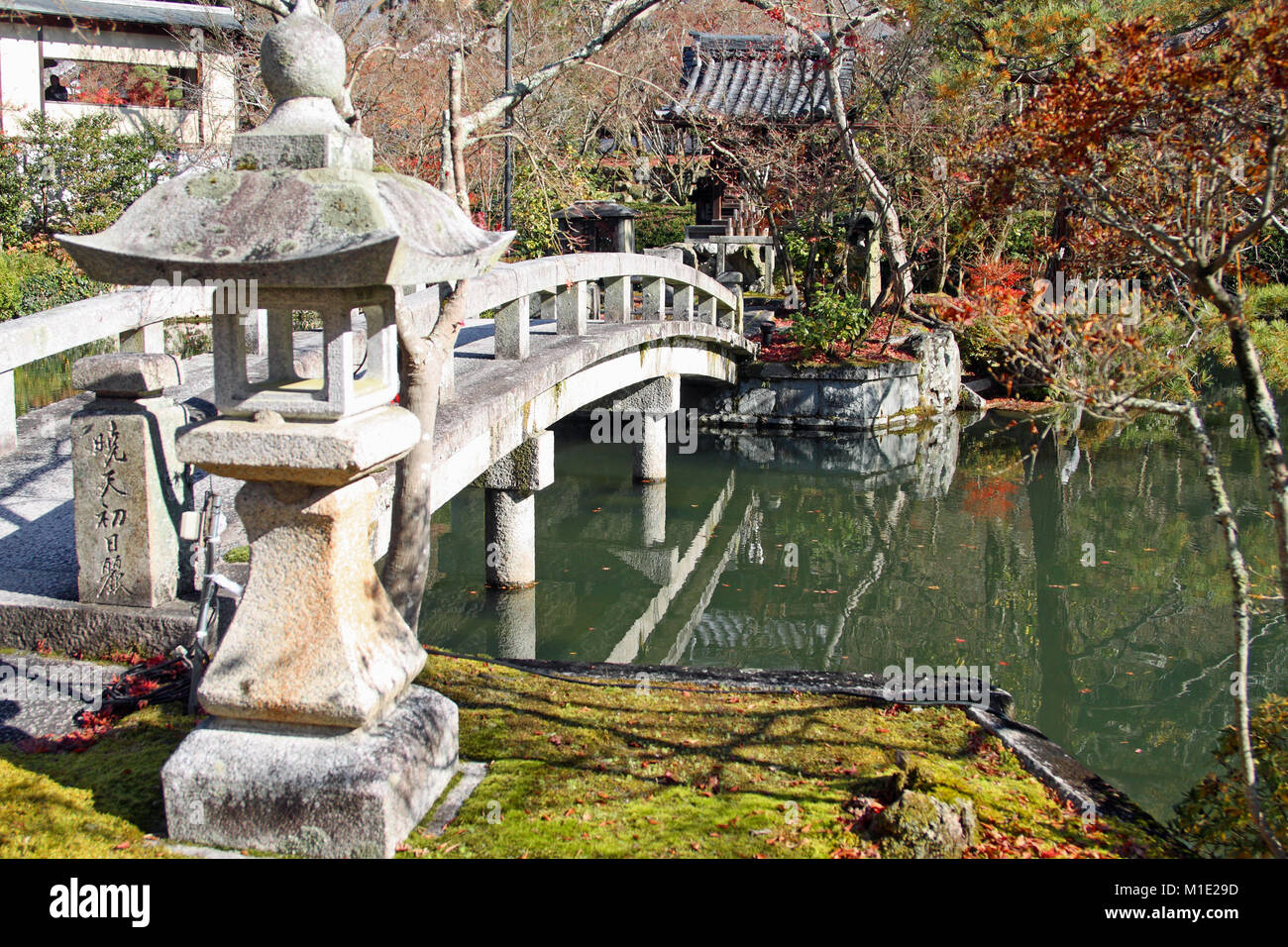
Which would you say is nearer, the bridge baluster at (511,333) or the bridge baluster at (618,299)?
the bridge baluster at (511,333)

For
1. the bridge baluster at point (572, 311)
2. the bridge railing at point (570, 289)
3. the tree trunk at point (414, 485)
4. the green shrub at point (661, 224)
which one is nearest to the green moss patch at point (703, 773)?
the tree trunk at point (414, 485)

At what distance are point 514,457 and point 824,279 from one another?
13222 millimetres

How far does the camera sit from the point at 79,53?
20.3 m

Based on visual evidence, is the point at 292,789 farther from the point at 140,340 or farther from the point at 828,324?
the point at 828,324

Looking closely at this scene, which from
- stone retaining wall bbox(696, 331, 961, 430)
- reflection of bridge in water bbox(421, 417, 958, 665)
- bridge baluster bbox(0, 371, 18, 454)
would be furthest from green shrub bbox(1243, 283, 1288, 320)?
stone retaining wall bbox(696, 331, 961, 430)

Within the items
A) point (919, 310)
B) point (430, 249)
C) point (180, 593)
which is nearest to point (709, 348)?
point (919, 310)

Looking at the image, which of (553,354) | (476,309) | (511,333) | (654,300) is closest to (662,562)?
(654,300)

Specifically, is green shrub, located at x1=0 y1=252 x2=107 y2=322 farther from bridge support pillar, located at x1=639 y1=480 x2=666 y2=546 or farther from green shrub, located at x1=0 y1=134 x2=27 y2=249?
bridge support pillar, located at x1=639 y1=480 x2=666 y2=546

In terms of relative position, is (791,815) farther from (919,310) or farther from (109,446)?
(919,310)

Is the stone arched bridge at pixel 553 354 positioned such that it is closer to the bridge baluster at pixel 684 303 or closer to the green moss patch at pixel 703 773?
the bridge baluster at pixel 684 303

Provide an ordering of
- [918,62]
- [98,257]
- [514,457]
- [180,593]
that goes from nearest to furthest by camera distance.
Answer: [98,257], [180,593], [514,457], [918,62]

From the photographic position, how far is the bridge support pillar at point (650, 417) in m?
13.5

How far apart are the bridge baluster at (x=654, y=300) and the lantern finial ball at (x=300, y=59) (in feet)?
28.3

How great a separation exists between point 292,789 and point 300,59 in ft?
7.29
